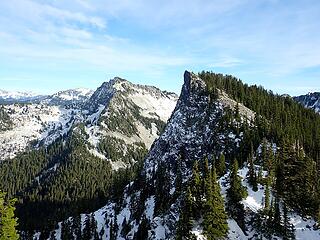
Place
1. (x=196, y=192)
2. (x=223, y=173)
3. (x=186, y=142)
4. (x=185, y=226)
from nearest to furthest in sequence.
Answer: (x=185, y=226)
(x=196, y=192)
(x=223, y=173)
(x=186, y=142)

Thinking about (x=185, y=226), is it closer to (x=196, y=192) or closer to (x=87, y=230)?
(x=196, y=192)

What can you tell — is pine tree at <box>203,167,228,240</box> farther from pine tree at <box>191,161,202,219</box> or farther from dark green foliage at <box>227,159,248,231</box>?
dark green foliage at <box>227,159,248,231</box>

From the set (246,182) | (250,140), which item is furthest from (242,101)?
(246,182)

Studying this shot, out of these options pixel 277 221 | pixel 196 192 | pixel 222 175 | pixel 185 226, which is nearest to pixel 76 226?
pixel 222 175

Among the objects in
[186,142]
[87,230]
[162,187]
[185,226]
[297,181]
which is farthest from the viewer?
[87,230]

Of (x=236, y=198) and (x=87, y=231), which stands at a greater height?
(x=236, y=198)

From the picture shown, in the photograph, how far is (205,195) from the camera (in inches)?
3041

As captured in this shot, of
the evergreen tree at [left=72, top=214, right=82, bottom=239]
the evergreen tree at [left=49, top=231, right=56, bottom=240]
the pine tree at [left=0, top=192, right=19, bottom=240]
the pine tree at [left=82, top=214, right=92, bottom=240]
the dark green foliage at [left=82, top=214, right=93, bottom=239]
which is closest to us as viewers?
the pine tree at [left=0, top=192, right=19, bottom=240]

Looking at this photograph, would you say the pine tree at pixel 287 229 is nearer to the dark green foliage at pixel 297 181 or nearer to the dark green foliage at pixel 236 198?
the dark green foliage at pixel 236 198

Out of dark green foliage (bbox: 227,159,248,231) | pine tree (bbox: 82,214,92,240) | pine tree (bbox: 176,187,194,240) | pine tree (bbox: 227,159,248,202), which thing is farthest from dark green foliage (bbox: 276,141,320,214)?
pine tree (bbox: 82,214,92,240)

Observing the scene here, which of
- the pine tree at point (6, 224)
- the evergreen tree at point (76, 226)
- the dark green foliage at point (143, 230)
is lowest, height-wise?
the evergreen tree at point (76, 226)

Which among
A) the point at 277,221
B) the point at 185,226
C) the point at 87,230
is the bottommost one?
the point at 87,230

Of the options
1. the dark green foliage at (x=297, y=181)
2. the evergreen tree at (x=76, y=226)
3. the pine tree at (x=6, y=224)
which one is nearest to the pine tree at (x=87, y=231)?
the evergreen tree at (x=76, y=226)

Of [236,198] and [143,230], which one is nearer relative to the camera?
[236,198]
